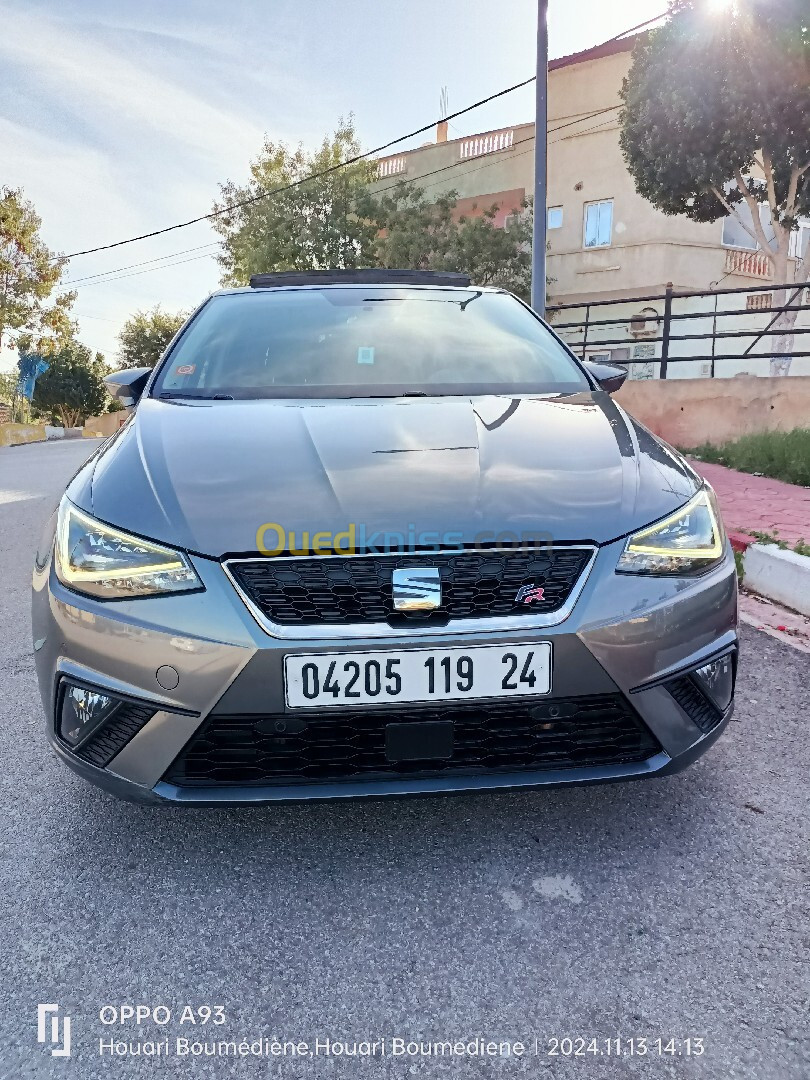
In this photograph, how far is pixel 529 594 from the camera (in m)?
1.65

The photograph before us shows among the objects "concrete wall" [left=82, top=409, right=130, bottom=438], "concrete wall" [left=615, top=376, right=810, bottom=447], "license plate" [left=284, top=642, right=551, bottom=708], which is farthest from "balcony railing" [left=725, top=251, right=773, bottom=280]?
"concrete wall" [left=82, top=409, right=130, bottom=438]

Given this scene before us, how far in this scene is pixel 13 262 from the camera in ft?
80.2

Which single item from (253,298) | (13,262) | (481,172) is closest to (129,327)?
(13,262)

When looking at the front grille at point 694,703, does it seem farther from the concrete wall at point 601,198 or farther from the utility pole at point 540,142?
the concrete wall at point 601,198

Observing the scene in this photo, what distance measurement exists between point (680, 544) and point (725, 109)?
1175 cm

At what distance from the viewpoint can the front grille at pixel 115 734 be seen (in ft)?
5.38

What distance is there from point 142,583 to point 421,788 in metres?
0.69

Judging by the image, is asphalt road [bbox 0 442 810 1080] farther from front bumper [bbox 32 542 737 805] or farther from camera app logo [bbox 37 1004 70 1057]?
front bumper [bbox 32 542 737 805]

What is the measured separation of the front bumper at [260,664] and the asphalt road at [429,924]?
0.26 meters

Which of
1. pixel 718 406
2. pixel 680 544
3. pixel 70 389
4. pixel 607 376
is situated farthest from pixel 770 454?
pixel 70 389

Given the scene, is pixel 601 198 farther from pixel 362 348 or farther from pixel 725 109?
pixel 362 348

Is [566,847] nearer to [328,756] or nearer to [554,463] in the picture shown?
[328,756]

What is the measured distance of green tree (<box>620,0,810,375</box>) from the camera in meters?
10.4

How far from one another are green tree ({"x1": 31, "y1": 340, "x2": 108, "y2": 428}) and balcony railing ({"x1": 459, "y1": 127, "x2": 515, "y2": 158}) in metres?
19.3
